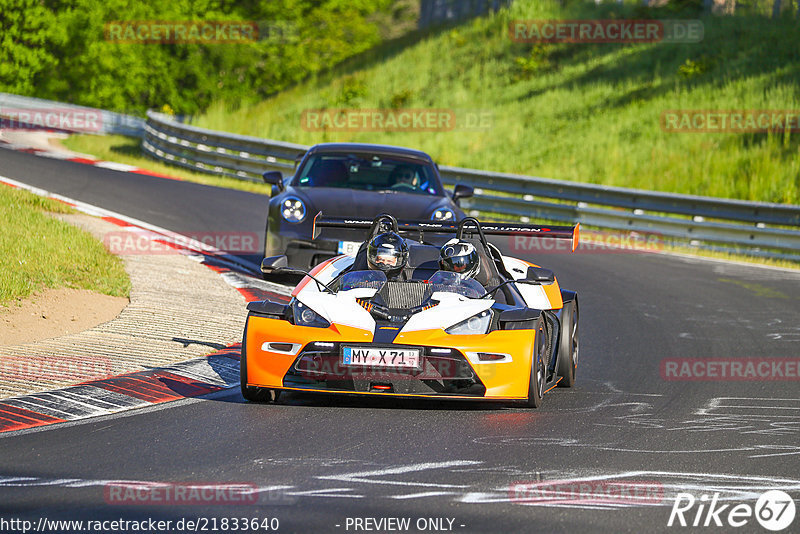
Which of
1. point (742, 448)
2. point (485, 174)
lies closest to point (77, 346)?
point (742, 448)

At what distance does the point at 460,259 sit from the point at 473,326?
0.99 m

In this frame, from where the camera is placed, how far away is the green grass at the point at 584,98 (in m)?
28.2

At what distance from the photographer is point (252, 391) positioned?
26.3 feet

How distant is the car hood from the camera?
1300 centimetres

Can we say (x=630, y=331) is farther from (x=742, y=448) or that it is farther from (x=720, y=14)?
(x=720, y=14)

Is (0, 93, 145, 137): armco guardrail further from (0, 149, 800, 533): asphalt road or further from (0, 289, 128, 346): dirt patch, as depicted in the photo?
(0, 149, 800, 533): asphalt road

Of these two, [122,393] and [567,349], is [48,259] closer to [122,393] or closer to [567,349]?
[122,393]

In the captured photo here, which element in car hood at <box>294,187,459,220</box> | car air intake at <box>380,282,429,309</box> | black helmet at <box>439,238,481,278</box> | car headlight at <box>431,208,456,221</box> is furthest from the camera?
car headlight at <box>431,208,456,221</box>

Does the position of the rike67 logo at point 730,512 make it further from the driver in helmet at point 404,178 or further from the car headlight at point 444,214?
the driver in helmet at point 404,178

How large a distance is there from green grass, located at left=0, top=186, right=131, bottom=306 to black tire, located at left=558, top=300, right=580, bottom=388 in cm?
505

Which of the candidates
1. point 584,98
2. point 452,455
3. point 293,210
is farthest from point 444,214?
point 584,98

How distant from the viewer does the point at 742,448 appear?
7.25 metres

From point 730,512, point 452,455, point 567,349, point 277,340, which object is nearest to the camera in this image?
point 730,512

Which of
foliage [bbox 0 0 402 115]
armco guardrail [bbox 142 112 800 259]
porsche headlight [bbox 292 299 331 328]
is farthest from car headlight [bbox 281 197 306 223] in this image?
foliage [bbox 0 0 402 115]
